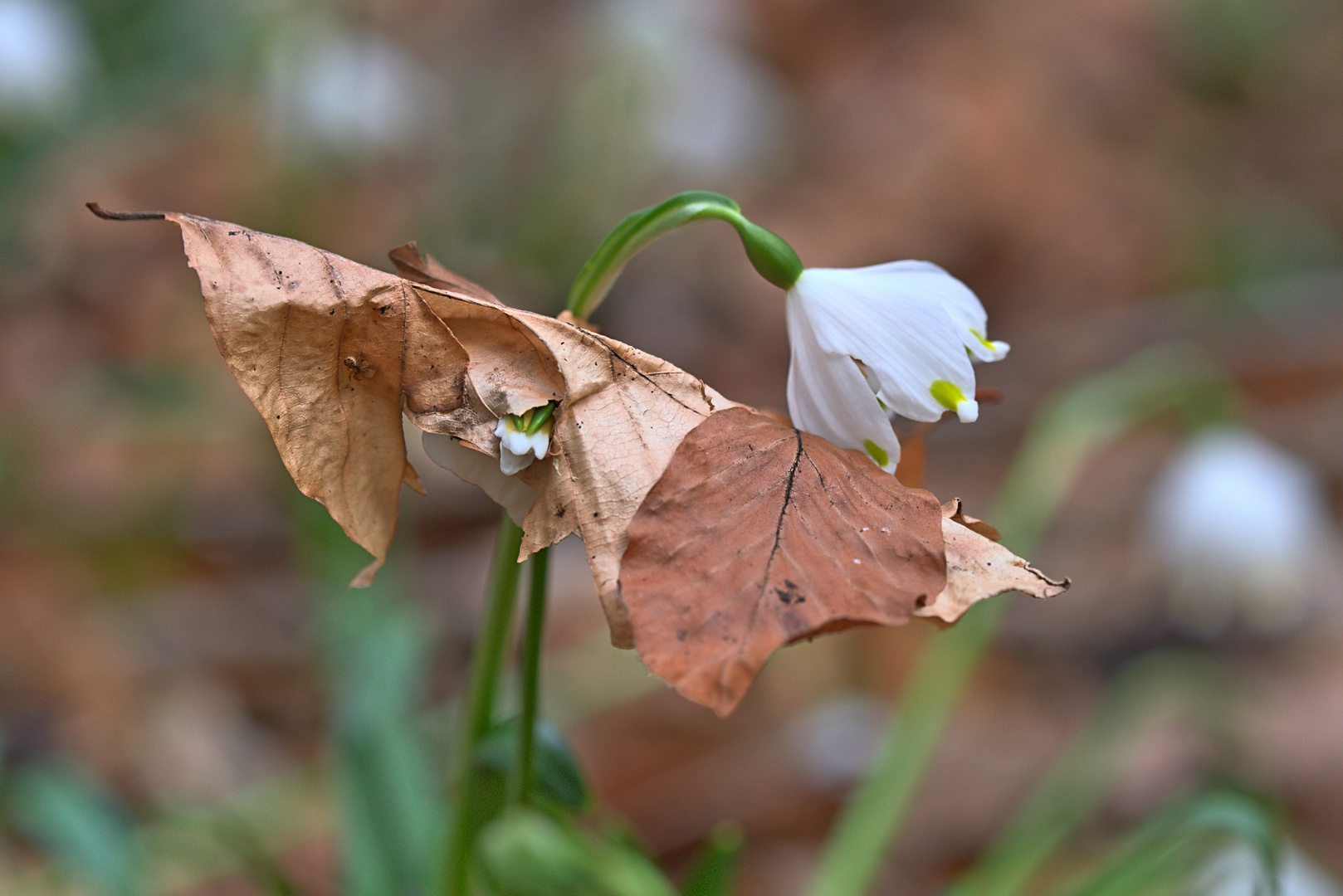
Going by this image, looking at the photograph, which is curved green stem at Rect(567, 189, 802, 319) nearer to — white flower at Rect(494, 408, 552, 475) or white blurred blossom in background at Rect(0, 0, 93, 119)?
white flower at Rect(494, 408, 552, 475)

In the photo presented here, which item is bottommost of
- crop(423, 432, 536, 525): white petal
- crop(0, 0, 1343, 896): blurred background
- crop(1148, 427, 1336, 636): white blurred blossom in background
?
crop(0, 0, 1343, 896): blurred background

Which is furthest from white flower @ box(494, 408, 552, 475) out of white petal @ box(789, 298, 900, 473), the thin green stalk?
the thin green stalk

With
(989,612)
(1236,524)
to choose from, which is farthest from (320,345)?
(1236,524)

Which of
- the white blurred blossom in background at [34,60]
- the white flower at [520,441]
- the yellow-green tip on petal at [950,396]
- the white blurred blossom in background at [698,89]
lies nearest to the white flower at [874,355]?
the yellow-green tip on petal at [950,396]

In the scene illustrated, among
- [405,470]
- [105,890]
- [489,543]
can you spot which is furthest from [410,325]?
[489,543]

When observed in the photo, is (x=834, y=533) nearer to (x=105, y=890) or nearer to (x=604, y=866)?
(x=604, y=866)

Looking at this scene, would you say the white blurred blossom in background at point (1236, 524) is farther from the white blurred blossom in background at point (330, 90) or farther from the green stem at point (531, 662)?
the white blurred blossom in background at point (330, 90)
